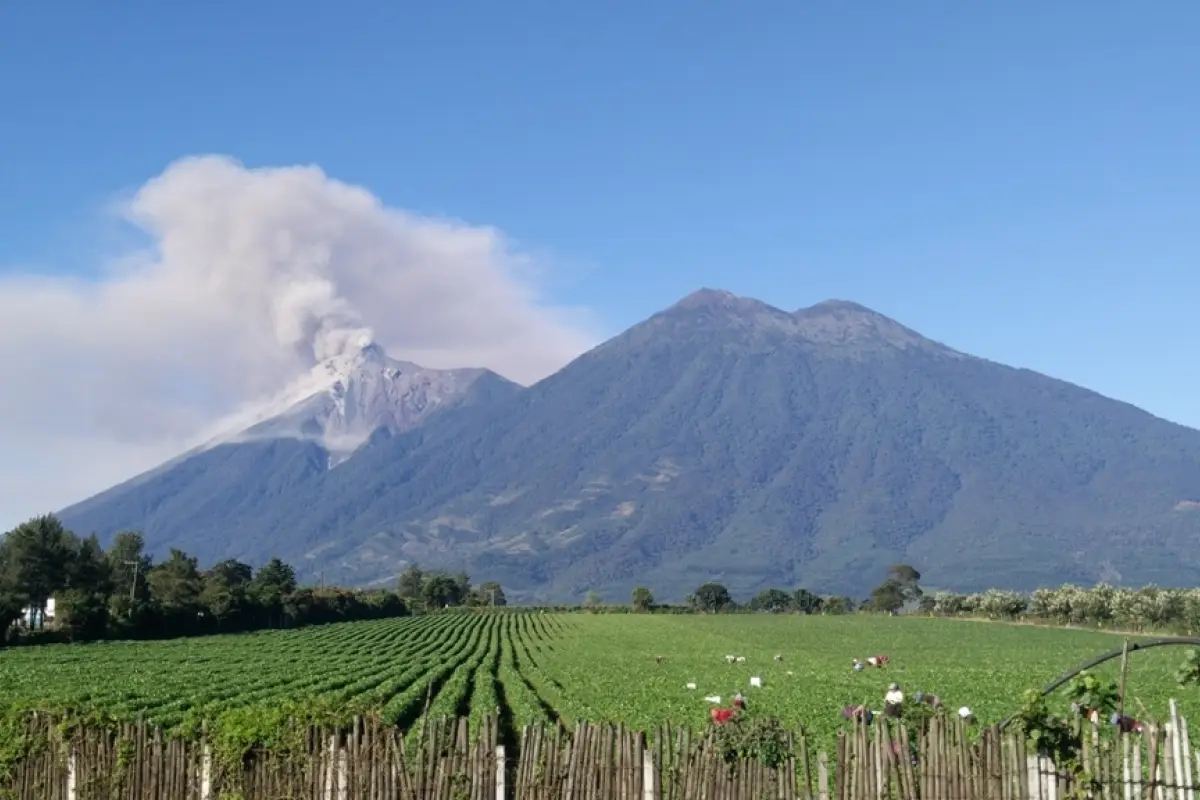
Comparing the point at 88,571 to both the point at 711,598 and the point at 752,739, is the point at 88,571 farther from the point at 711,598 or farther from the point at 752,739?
the point at 711,598

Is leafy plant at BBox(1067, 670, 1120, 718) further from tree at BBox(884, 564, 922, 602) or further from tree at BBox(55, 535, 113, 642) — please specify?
tree at BBox(884, 564, 922, 602)

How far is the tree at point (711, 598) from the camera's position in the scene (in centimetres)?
14925

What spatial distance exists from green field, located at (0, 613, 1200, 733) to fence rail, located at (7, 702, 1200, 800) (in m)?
0.86

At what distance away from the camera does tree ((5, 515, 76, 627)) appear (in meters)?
75.8

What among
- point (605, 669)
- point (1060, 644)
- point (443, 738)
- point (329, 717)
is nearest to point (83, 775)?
point (329, 717)

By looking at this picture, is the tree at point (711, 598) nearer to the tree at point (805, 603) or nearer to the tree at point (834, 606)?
the tree at point (805, 603)

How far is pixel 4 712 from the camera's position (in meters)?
14.8

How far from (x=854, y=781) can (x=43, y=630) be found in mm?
68133

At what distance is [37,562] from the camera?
76625 mm

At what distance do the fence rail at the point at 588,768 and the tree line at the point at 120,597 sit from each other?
53.5 m

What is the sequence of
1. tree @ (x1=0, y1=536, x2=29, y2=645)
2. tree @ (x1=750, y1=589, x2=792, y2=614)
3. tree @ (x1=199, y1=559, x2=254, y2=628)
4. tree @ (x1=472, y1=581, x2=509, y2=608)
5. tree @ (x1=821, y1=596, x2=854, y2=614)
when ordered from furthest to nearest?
tree @ (x1=472, y1=581, x2=509, y2=608)
tree @ (x1=750, y1=589, x2=792, y2=614)
tree @ (x1=821, y1=596, x2=854, y2=614)
tree @ (x1=199, y1=559, x2=254, y2=628)
tree @ (x1=0, y1=536, x2=29, y2=645)

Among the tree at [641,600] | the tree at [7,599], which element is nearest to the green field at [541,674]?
the tree at [7,599]

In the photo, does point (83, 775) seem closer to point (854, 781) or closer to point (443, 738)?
point (443, 738)

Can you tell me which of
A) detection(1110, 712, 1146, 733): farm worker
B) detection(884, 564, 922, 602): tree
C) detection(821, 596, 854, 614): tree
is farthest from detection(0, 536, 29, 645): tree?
detection(884, 564, 922, 602): tree
